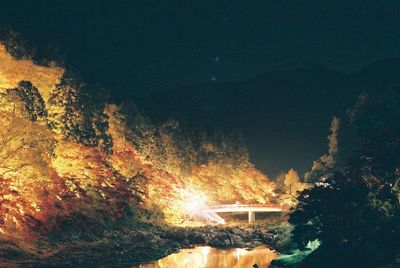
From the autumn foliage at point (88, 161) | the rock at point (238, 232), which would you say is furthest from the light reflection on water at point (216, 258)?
the autumn foliage at point (88, 161)

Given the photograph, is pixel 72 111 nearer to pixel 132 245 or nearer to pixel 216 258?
pixel 132 245

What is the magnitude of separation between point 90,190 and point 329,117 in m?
145

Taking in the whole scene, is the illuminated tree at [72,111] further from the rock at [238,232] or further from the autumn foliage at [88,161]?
the rock at [238,232]

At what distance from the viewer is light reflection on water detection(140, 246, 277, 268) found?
4150cm

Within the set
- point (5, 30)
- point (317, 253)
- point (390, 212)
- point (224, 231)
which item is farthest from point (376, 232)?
point (5, 30)

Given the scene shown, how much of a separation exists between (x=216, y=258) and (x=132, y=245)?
28.6 feet

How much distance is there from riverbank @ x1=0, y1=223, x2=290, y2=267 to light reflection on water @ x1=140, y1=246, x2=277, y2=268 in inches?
53.0

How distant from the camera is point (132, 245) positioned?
4812 cm

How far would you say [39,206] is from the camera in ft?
152

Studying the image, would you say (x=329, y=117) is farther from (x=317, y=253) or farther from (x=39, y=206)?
(x=317, y=253)

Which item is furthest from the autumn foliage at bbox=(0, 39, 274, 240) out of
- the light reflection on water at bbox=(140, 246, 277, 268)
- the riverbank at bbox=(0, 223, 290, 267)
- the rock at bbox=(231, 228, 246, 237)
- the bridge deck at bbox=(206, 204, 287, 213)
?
the light reflection on water at bbox=(140, 246, 277, 268)

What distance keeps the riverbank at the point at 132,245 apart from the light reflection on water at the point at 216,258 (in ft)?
4.42

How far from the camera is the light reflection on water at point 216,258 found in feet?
136

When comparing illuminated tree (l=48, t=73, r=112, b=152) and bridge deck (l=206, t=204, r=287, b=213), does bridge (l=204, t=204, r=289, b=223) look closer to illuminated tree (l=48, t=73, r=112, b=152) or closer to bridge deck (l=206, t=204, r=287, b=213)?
bridge deck (l=206, t=204, r=287, b=213)
